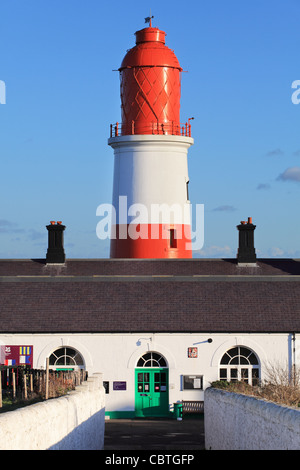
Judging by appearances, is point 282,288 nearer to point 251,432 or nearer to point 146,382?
point 146,382

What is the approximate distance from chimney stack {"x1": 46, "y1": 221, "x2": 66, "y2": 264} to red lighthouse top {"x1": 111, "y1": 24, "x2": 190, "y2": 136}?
18.9ft

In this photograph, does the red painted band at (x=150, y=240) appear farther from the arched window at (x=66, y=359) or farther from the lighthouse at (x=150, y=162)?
the arched window at (x=66, y=359)

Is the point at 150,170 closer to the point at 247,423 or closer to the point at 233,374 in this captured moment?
the point at 233,374

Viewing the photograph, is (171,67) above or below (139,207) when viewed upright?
above

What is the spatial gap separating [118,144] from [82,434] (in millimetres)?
26366

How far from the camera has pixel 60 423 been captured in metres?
18.0

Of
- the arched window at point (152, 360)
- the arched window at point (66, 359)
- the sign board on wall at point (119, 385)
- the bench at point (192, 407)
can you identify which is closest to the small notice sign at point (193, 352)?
the arched window at point (152, 360)

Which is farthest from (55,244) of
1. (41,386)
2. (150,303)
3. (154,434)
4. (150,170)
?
(41,386)

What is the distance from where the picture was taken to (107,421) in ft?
116

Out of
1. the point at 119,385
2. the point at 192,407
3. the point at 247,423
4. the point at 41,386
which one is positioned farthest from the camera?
the point at 119,385

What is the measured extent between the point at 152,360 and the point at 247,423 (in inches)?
728

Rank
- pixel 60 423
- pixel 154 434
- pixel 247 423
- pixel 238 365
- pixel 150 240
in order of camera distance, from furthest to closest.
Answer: pixel 150 240 < pixel 238 365 < pixel 154 434 < pixel 247 423 < pixel 60 423
